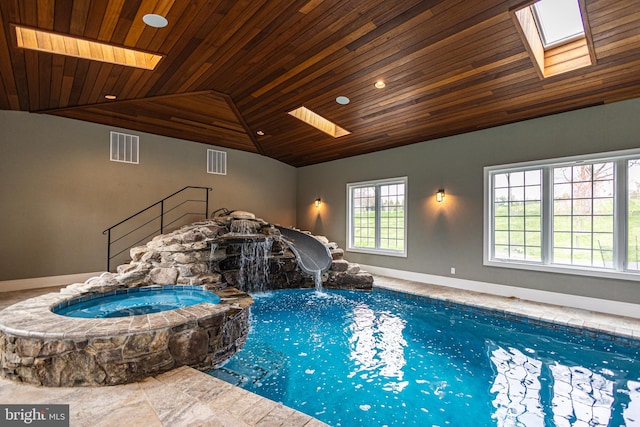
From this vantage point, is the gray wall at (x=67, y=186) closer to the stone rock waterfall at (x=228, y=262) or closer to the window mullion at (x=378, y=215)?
the stone rock waterfall at (x=228, y=262)

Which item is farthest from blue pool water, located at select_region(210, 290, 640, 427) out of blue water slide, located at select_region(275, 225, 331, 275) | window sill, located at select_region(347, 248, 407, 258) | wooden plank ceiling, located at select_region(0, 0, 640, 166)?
wooden plank ceiling, located at select_region(0, 0, 640, 166)

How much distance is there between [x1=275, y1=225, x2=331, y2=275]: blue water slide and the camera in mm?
6547

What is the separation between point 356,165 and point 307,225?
98.3 inches

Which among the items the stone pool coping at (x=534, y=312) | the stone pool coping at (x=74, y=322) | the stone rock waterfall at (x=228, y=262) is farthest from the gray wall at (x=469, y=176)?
the stone pool coping at (x=74, y=322)

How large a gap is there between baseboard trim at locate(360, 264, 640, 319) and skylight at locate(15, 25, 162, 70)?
20.0 ft

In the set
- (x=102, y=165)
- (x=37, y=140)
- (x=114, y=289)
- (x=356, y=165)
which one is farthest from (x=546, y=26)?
(x=37, y=140)

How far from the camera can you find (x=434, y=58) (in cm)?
400

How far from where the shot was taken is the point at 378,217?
7625 millimetres

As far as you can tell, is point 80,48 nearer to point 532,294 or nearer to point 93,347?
point 93,347

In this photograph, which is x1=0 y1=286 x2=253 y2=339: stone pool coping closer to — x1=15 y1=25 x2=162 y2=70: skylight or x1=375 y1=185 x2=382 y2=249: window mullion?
x1=15 y1=25 x2=162 y2=70: skylight

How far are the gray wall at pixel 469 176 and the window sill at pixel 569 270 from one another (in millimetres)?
73

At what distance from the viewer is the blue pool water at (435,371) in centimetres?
240

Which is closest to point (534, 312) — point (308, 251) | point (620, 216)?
point (620, 216)

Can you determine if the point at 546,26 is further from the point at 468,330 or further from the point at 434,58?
the point at 468,330
